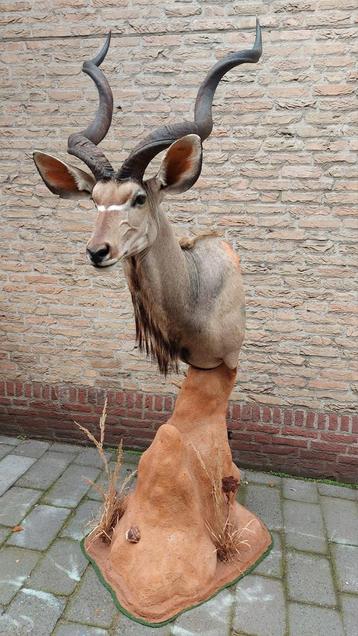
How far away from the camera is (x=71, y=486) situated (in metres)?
4.12

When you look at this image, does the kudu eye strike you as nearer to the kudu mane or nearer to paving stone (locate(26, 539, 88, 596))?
the kudu mane

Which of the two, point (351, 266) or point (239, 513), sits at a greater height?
point (351, 266)

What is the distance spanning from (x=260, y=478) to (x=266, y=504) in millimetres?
441

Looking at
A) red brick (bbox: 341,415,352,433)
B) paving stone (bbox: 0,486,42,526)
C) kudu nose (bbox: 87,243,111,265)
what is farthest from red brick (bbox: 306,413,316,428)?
kudu nose (bbox: 87,243,111,265)

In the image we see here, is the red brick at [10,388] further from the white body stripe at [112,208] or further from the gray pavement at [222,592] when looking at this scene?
the white body stripe at [112,208]

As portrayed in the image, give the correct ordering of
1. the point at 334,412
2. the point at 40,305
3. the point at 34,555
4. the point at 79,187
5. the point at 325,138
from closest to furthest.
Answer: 1. the point at 79,187
2. the point at 34,555
3. the point at 325,138
4. the point at 334,412
5. the point at 40,305

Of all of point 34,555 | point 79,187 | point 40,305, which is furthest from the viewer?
point 40,305

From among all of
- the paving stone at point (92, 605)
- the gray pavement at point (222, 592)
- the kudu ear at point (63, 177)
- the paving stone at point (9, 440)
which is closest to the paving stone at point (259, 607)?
the gray pavement at point (222, 592)

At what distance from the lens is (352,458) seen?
14.3 ft

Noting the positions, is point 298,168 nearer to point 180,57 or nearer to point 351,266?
point 351,266

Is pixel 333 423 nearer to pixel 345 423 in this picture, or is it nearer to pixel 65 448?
pixel 345 423

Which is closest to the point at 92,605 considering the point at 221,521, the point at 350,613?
the point at 221,521

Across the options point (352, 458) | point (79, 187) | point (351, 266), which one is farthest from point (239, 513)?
point (79, 187)

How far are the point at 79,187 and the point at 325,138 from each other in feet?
7.77
